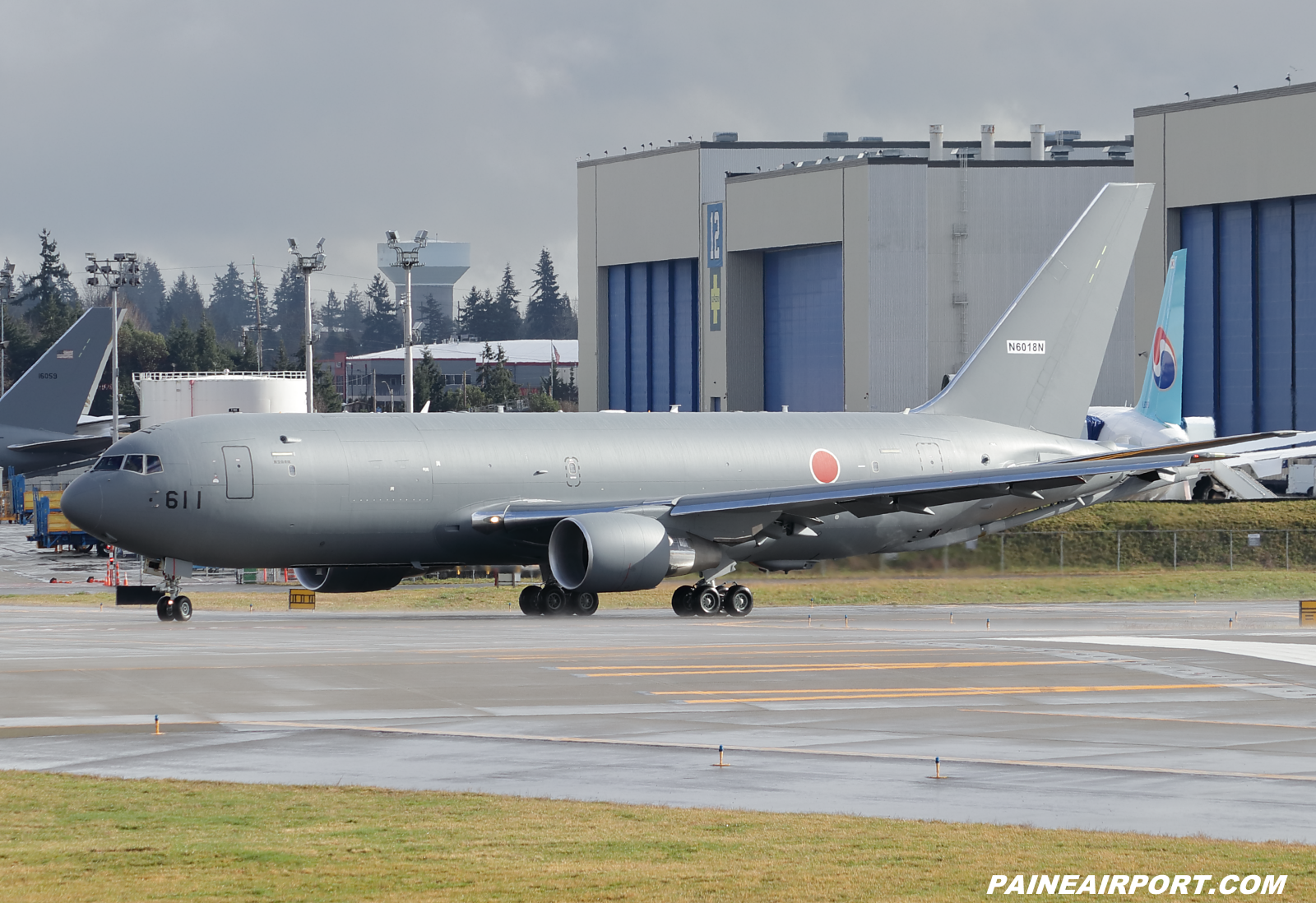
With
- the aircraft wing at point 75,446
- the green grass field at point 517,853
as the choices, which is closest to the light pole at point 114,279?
the aircraft wing at point 75,446

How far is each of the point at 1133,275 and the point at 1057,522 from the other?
131 ft

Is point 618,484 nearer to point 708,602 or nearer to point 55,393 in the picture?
point 708,602

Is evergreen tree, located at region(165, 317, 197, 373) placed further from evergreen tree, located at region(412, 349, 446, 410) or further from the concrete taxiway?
the concrete taxiway

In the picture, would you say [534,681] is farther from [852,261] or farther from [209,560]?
[852,261]

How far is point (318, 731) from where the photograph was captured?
2031cm

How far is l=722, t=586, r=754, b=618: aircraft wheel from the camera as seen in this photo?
144ft

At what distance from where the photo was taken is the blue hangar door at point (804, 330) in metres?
115

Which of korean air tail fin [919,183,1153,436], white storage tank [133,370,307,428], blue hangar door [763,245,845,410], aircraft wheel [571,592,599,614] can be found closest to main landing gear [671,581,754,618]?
aircraft wheel [571,592,599,614]

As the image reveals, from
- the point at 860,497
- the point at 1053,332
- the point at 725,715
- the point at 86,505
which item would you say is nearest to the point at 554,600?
the point at 860,497

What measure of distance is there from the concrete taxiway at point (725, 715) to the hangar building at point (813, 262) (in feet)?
247

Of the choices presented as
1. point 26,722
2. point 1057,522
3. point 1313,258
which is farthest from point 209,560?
point 1313,258

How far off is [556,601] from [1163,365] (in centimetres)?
2524

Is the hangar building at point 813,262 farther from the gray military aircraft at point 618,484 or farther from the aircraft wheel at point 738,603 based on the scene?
the aircraft wheel at point 738,603

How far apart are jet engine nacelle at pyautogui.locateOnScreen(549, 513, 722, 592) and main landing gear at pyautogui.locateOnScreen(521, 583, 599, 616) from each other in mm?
1201
